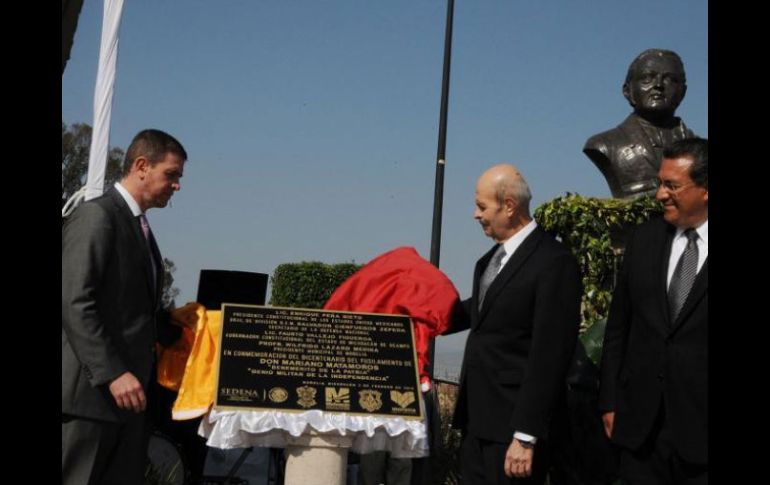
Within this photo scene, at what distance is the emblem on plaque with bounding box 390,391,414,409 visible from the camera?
4.63 meters

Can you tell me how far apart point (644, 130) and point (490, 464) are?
18.2 feet

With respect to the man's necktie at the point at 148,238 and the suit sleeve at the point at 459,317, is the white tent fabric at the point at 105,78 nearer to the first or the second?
the man's necktie at the point at 148,238

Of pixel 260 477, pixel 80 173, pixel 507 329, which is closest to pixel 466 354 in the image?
pixel 507 329

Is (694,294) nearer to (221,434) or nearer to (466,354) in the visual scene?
(466,354)

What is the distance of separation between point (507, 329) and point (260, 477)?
392 cm

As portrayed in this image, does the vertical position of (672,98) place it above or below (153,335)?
above

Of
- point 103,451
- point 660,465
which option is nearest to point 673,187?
point 660,465

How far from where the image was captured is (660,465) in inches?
150

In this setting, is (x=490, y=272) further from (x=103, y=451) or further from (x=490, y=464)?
(x=103, y=451)

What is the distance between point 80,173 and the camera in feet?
80.4

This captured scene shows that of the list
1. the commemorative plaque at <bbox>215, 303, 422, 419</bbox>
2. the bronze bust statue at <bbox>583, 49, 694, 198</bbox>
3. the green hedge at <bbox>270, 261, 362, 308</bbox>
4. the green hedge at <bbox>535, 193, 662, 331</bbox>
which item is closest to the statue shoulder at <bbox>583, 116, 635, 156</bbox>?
the bronze bust statue at <bbox>583, 49, 694, 198</bbox>

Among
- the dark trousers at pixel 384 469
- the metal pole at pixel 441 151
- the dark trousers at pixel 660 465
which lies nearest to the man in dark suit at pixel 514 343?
the dark trousers at pixel 660 465

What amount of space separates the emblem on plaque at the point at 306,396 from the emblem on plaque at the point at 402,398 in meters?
0.42

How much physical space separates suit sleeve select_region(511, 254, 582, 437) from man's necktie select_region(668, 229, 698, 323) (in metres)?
0.48
